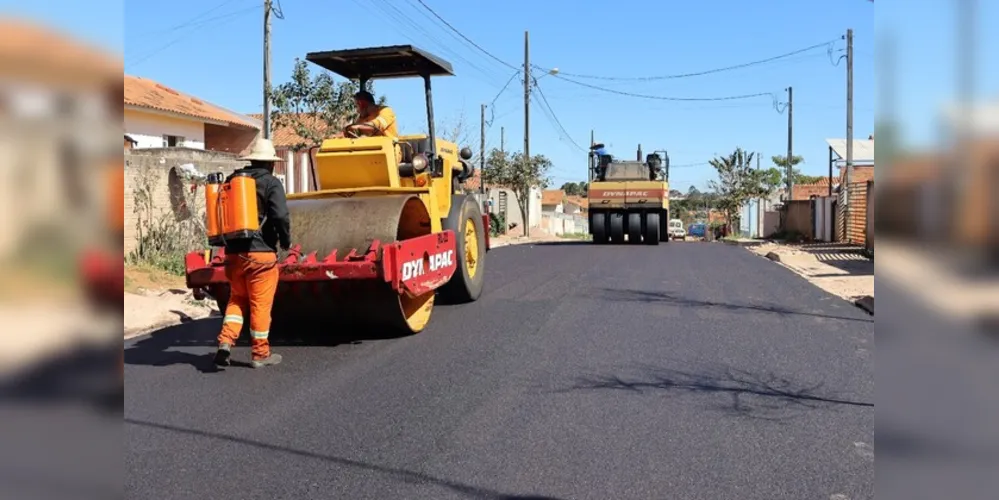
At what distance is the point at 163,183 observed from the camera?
526 inches

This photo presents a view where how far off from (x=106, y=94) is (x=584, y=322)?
7.30 meters

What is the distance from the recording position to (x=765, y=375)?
6191 millimetres

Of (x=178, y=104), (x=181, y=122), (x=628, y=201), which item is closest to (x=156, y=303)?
(x=181, y=122)

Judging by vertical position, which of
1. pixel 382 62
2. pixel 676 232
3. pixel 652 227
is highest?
pixel 382 62

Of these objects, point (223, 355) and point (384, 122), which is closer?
point (223, 355)

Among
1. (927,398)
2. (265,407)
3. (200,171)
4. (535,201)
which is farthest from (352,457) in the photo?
(535,201)

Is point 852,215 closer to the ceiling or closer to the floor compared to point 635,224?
closer to the ceiling

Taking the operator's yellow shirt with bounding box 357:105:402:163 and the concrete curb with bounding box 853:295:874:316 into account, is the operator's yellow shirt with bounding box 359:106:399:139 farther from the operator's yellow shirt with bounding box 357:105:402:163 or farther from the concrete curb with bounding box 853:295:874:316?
the concrete curb with bounding box 853:295:874:316

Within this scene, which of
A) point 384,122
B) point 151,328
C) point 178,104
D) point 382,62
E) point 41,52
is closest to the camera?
point 41,52

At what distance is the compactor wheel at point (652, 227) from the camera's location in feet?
82.5

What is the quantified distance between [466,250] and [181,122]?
1551 centimetres

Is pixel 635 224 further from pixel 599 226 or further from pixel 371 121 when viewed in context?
pixel 371 121

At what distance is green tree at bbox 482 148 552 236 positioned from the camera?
3544 centimetres

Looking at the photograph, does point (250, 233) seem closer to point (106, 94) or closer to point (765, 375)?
point (765, 375)
